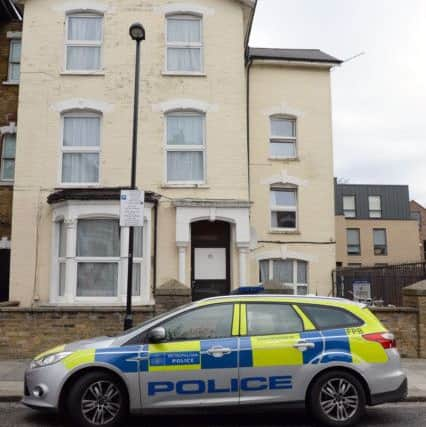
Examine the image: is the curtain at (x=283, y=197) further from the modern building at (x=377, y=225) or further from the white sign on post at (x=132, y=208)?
the modern building at (x=377, y=225)

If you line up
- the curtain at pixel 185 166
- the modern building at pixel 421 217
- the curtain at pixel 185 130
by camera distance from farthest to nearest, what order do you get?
the modern building at pixel 421 217
the curtain at pixel 185 130
the curtain at pixel 185 166

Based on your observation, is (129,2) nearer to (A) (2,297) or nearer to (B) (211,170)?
(B) (211,170)

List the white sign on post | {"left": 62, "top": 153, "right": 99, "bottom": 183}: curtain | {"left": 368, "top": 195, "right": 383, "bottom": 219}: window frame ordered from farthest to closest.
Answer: {"left": 368, "top": 195, "right": 383, "bottom": 219}: window frame → {"left": 62, "top": 153, "right": 99, "bottom": 183}: curtain → the white sign on post

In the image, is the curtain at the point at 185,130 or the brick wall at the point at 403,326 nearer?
the brick wall at the point at 403,326

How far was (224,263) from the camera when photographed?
13.6 meters

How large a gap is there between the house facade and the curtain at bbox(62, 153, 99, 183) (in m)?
0.03

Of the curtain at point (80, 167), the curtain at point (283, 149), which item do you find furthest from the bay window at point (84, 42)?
the curtain at point (283, 149)

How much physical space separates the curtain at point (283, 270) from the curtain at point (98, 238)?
18.1 ft

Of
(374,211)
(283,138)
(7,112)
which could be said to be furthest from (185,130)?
(374,211)

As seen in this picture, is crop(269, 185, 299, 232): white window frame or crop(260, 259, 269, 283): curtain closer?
crop(260, 259, 269, 283): curtain

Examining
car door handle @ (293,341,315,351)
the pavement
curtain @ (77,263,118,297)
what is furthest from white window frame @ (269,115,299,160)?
car door handle @ (293,341,315,351)

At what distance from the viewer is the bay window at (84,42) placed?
14.0m

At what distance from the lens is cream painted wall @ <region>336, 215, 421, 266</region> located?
152ft

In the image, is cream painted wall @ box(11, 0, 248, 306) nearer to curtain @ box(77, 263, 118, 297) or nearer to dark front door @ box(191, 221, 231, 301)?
dark front door @ box(191, 221, 231, 301)
